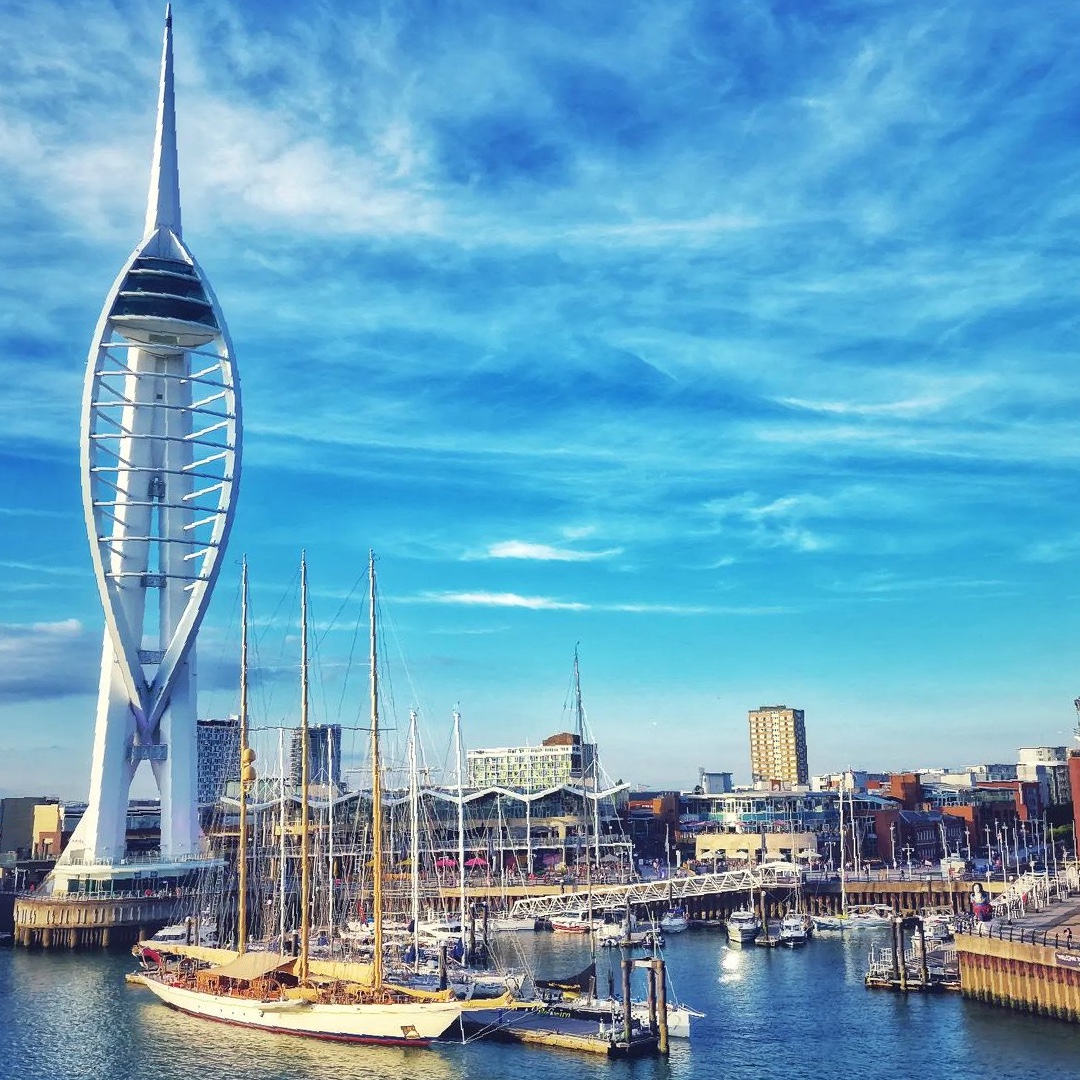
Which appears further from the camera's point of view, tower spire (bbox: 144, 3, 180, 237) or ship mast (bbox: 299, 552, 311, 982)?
tower spire (bbox: 144, 3, 180, 237)

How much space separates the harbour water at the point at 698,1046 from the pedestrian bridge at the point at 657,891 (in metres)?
30.2

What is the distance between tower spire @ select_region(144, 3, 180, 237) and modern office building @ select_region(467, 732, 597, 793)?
3663 inches

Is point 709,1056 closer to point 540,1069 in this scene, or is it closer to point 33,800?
point 540,1069

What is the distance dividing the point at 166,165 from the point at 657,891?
260 feet

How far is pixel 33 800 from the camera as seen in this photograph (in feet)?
504

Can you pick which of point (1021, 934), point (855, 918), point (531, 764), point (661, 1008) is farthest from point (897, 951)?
point (531, 764)

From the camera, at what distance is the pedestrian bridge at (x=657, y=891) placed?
10038 cm

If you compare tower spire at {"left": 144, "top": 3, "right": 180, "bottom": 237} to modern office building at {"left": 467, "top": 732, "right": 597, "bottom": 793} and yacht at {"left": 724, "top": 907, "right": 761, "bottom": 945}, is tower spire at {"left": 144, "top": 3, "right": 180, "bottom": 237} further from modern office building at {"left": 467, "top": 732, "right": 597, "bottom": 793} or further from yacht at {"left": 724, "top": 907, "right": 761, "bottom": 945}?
modern office building at {"left": 467, "top": 732, "right": 597, "bottom": 793}

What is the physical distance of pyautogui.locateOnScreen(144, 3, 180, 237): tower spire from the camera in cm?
11771

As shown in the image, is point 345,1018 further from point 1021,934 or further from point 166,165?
point 166,165

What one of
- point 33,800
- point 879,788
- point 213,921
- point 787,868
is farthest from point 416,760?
point 879,788

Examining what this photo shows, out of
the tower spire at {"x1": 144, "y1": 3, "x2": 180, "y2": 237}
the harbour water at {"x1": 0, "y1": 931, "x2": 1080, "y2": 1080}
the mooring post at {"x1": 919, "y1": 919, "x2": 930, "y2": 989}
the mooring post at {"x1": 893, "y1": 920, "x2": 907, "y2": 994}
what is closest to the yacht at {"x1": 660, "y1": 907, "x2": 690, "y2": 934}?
the harbour water at {"x1": 0, "y1": 931, "x2": 1080, "y2": 1080}

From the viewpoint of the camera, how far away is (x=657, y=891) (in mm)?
103250

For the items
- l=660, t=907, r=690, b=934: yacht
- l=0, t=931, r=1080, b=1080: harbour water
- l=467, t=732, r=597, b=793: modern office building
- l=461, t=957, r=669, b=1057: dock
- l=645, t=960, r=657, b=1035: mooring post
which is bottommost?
Answer: l=660, t=907, r=690, b=934: yacht
